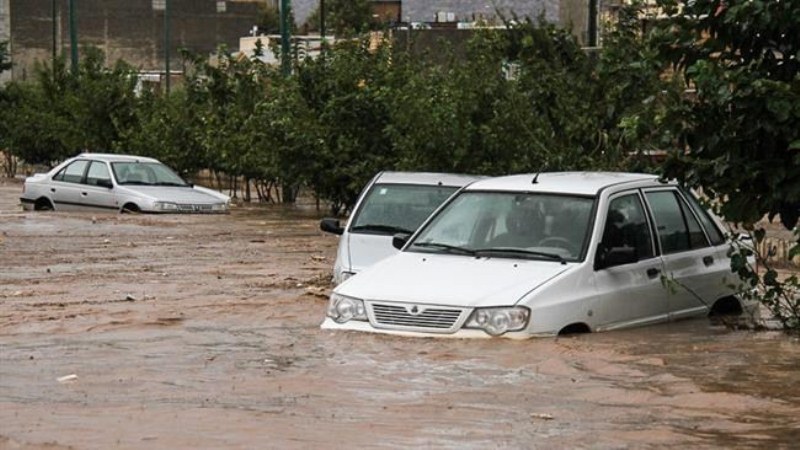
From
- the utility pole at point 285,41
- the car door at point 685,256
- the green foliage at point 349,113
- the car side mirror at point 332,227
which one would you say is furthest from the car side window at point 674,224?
the utility pole at point 285,41

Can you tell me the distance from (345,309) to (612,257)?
6.25 ft

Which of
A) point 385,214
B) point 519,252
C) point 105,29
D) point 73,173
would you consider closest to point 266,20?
point 105,29

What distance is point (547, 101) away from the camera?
21.8 meters

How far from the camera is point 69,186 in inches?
1241

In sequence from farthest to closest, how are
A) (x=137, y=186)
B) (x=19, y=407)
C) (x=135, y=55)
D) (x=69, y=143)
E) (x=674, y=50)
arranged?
(x=135, y=55), (x=69, y=143), (x=137, y=186), (x=674, y=50), (x=19, y=407)

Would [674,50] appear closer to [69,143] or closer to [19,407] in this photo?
[19,407]

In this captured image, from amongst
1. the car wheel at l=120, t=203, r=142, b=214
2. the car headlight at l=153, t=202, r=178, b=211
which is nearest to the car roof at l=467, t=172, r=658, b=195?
the car headlight at l=153, t=202, r=178, b=211

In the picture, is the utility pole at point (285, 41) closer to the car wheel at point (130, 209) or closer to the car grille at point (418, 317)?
the car wheel at point (130, 209)

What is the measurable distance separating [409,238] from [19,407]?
→ 418 cm

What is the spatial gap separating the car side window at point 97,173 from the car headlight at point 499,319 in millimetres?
20592

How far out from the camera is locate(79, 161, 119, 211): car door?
100ft

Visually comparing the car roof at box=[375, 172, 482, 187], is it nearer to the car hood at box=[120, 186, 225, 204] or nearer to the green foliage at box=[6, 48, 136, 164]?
the car hood at box=[120, 186, 225, 204]

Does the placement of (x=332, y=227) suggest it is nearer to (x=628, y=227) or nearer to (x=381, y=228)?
(x=381, y=228)

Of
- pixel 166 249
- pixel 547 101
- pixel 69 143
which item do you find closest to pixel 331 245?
pixel 166 249
